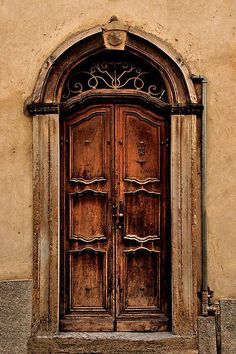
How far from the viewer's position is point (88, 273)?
21.5ft

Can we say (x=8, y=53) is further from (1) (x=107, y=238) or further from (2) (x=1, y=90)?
(1) (x=107, y=238)

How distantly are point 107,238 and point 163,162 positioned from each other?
1.02 metres

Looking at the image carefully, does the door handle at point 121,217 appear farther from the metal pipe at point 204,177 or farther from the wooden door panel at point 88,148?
the metal pipe at point 204,177

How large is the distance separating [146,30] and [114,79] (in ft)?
2.02

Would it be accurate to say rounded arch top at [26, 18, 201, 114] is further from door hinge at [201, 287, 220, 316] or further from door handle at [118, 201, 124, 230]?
door hinge at [201, 287, 220, 316]

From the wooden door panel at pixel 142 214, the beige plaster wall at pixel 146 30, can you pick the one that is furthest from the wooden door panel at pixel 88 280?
the beige plaster wall at pixel 146 30

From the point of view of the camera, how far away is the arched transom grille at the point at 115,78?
656 cm

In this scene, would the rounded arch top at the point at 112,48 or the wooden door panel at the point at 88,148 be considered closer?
the rounded arch top at the point at 112,48

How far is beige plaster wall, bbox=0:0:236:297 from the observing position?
20.9 feet

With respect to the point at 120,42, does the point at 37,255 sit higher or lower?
lower

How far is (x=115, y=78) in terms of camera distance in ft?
21.6

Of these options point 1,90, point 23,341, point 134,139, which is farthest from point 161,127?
point 23,341

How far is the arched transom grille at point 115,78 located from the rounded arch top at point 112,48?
14cm

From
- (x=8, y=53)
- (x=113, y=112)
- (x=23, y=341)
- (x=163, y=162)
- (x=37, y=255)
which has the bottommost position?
(x=23, y=341)
